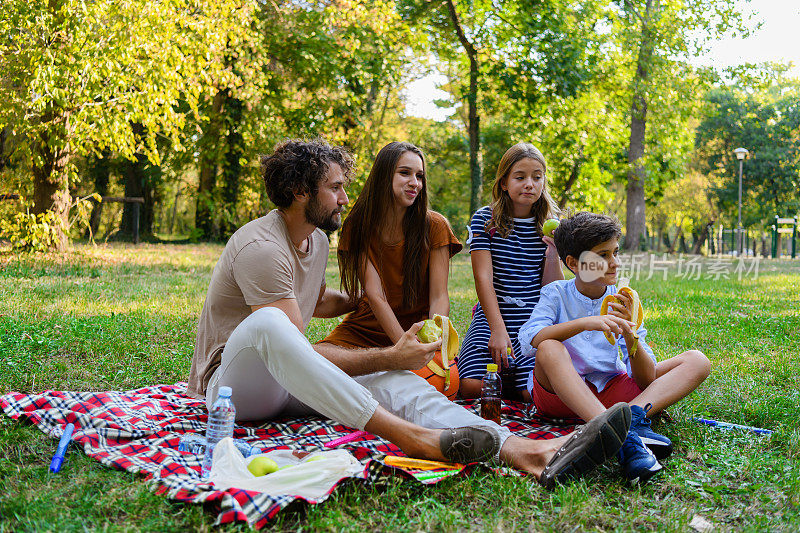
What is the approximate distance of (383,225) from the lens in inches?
165

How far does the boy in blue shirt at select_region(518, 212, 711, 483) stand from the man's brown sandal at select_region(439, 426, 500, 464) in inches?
21.8

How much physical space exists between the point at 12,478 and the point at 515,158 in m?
3.14

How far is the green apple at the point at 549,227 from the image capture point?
13.8ft

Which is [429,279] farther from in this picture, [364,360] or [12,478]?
[12,478]

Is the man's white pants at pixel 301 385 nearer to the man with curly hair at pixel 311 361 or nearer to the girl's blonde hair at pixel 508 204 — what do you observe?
the man with curly hair at pixel 311 361

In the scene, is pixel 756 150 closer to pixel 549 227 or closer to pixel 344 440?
pixel 549 227

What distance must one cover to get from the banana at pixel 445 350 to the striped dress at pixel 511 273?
522mm

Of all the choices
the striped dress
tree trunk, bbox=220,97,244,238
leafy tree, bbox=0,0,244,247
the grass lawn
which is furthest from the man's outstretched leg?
tree trunk, bbox=220,97,244,238

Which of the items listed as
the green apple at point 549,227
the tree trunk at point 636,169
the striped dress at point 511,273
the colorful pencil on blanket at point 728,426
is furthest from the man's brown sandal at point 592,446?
the tree trunk at point 636,169

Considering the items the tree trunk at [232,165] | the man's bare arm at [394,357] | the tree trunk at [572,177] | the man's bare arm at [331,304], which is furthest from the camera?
the tree trunk at [572,177]

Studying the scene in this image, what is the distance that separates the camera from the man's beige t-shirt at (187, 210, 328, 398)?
3.22 meters

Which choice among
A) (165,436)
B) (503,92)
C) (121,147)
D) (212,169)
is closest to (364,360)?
(165,436)

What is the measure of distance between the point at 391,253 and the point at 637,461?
193cm

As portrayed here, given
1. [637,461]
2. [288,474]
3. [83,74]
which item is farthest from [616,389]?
[83,74]
